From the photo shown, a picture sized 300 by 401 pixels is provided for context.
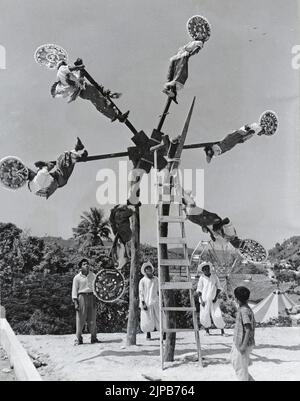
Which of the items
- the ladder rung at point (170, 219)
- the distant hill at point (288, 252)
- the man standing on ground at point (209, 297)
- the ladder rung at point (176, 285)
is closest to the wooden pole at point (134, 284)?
the ladder rung at point (170, 219)

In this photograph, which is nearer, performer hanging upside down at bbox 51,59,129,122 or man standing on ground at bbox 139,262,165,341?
performer hanging upside down at bbox 51,59,129,122

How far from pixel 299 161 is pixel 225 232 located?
217 centimetres

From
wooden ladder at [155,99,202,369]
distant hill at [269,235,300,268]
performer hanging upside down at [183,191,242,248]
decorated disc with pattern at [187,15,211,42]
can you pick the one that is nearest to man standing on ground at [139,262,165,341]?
wooden ladder at [155,99,202,369]

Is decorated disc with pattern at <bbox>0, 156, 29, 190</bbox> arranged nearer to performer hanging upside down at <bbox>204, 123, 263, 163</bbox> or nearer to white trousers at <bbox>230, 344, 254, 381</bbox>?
performer hanging upside down at <bbox>204, 123, 263, 163</bbox>

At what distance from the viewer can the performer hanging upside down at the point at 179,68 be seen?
661cm

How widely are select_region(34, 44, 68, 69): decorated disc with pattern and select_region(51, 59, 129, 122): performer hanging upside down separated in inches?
10.9

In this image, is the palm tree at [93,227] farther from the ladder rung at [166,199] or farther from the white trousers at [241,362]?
the white trousers at [241,362]

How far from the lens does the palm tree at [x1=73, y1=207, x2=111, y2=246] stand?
24.5ft

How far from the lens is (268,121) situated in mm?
7422

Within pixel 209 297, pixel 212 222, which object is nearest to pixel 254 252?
pixel 212 222

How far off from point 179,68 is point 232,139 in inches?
52.2

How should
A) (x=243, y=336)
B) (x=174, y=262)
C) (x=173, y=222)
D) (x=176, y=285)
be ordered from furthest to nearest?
(x=173, y=222) → (x=174, y=262) → (x=176, y=285) → (x=243, y=336)

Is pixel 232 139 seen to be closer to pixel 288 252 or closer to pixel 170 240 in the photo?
pixel 170 240
